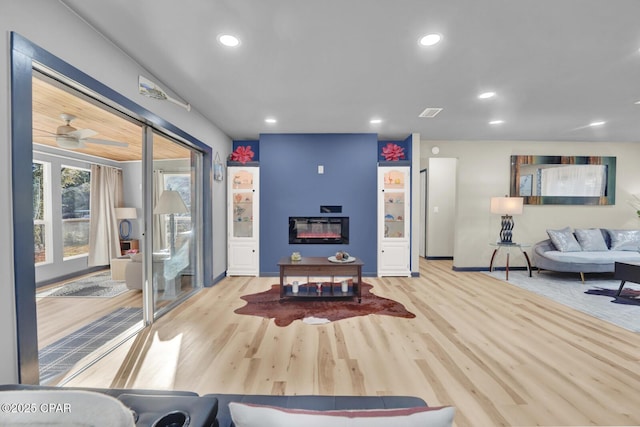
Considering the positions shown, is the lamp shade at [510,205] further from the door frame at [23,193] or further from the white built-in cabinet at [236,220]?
the door frame at [23,193]

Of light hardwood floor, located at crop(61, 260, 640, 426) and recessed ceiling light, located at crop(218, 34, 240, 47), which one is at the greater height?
recessed ceiling light, located at crop(218, 34, 240, 47)

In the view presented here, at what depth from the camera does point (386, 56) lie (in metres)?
2.43

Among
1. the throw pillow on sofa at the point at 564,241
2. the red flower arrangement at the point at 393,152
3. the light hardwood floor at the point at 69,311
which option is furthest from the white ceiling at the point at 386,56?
the light hardwood floor at the point at 69,311

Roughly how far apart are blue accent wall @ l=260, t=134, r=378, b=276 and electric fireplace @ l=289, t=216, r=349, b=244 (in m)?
0.09

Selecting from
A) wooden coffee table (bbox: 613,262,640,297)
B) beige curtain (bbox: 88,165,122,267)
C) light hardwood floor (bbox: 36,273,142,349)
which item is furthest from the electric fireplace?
wooden coffee table (bbox: 613,262,640,297)

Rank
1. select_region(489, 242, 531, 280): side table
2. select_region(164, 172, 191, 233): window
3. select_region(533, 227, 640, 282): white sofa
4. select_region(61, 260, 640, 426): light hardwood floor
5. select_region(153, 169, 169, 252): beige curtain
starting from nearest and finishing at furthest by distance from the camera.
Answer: select_region(61, 260, 640, 426): light hardwood floor, select_region(153, 169, 169, 252): beige curtain, select_region(164, 172, 191, 233): window, select_region(533, 227, 640, 282): white sofa, select_region(489, 242, 531, 280): side table

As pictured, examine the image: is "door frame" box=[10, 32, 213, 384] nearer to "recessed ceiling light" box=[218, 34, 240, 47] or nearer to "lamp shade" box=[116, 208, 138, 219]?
"recessed ceiling light" box=[218, 34, 240, 47]

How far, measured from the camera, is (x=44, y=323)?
283 cm

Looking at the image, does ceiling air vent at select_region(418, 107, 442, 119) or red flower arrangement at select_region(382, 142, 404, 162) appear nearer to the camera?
ceiling air vent at select_region(418, 107, 442, 119)

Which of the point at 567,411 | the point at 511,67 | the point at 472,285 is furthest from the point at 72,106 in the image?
the point at 472,285

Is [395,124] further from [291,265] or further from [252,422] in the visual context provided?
[252,422]

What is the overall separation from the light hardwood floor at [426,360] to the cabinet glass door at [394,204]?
1.81m

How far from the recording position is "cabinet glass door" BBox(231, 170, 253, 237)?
16.4ft

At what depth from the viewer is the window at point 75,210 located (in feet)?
14.6
